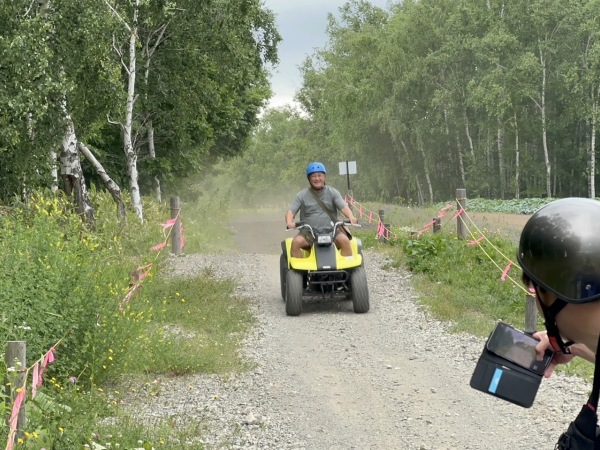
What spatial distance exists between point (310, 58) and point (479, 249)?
63705 mm

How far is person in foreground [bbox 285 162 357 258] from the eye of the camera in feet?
38.3

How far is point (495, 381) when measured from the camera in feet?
8.09

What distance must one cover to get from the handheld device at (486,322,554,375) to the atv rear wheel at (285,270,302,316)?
8858 mm

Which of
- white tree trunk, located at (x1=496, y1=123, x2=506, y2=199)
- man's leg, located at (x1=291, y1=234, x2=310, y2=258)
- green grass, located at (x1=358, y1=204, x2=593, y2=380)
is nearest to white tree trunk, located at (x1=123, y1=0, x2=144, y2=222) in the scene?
green grass, located at (x1=358, y1=204, x2=593, y2=380)

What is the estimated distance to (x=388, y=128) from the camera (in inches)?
2287

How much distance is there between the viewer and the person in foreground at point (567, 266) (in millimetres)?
1956

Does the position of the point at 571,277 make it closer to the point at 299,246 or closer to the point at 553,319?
the point at 553,319

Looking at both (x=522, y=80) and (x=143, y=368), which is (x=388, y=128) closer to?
(x=522, y=80)

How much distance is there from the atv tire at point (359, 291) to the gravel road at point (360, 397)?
31 cm

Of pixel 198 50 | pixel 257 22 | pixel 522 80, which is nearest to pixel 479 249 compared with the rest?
pixel 198 50

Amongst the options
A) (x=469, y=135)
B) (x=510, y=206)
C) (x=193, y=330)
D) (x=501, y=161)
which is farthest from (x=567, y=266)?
(x=469, y=135)

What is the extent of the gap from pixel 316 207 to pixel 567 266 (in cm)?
986

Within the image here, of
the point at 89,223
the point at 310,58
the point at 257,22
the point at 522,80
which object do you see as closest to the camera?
the point at 89,223

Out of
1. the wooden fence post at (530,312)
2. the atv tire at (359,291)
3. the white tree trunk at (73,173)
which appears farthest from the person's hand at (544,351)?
the white tree trunk at (73,173)
